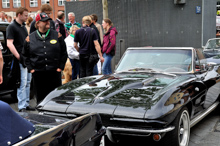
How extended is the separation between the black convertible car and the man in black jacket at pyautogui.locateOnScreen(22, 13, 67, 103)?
0.68 metres

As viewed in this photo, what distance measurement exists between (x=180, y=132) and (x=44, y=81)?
2726 mm

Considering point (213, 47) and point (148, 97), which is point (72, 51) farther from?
point (213, 47)

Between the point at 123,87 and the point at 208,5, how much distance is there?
11.9 m

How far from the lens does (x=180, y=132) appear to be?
4121 mm

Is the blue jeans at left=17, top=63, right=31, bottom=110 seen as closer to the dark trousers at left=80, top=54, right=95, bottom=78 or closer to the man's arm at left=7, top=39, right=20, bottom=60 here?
the man's arm at left=7, top=39, right=20, bottom=60

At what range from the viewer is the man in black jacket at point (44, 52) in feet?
18.3

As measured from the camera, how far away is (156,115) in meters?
3.75

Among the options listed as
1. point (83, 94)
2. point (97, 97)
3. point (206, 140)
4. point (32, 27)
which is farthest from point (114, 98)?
point (32, 27)

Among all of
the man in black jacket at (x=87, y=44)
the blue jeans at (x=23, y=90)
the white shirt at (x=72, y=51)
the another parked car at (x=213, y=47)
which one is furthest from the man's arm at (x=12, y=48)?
the another parked car at (x=213, y=47)

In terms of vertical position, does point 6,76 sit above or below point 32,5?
below

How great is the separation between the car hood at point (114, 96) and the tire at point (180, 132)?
25cm

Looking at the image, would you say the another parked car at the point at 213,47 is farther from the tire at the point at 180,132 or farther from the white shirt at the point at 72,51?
the tire at the point at 180,132

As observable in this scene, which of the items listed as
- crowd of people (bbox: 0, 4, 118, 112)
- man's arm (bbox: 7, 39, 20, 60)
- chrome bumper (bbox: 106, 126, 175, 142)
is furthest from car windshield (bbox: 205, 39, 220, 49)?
chrome bumper (bbox: 106, 126, 175, 142)

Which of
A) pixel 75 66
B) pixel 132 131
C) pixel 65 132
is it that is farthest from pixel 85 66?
pixel 65 132
